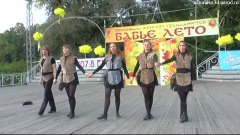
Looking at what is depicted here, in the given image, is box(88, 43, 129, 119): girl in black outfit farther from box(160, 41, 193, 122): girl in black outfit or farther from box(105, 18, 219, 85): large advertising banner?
box(105, 18, 219, 85): large advertising banner

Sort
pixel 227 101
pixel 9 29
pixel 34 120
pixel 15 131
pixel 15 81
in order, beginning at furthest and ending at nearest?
pixel 9 29 → pixel 15 81 → pixel 227 101 → pixel 34 120 → pixel 15 131

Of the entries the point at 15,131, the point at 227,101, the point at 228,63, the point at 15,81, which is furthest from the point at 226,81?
the point at 15,131

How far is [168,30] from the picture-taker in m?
23.3

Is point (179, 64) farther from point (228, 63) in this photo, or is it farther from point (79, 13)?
point (79, 13)

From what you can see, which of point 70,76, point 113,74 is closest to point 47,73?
point 70,76

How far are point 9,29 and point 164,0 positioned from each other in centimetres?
5147

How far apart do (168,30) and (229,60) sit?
3.65 metres

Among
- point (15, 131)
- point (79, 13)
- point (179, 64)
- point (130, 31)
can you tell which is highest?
point (79, 13)

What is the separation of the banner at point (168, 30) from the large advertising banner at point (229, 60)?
1430 mm

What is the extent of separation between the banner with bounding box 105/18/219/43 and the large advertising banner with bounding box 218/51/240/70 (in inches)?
56.3

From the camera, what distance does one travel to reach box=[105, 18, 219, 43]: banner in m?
22.6

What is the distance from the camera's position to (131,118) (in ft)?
31.2

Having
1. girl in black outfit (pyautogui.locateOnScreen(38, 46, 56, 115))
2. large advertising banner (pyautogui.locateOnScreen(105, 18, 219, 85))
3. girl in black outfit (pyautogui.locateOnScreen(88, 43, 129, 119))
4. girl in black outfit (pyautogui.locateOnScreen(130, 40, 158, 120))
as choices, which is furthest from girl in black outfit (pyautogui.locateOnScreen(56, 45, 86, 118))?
large advertising banner (pyautogui.locateOnScreen(105, 18, 219, 85))

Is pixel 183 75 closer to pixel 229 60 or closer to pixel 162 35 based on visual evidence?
pixel 162 35
